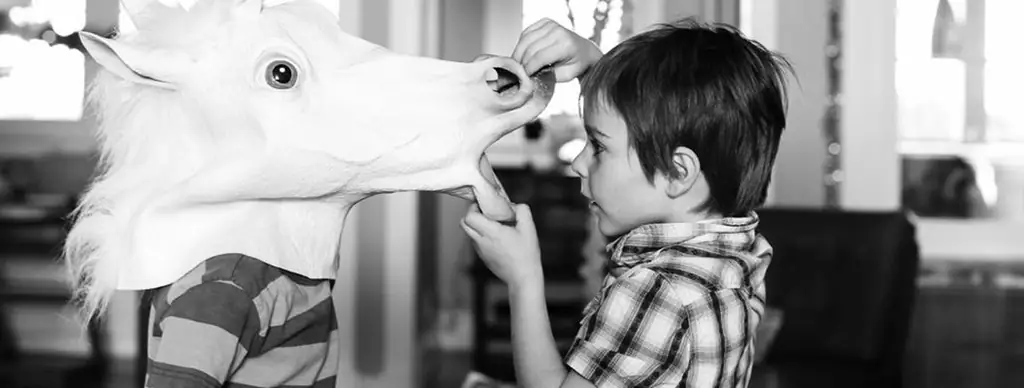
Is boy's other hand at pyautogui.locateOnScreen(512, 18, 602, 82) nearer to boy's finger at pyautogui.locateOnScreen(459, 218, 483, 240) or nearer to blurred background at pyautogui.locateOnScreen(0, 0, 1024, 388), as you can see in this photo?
boy's finger at pyautogui.locateOnScreen(459, 218, 483, 240)

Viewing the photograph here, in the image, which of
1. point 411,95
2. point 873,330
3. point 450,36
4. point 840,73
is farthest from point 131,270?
point 450,36

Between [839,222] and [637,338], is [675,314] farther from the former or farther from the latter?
[839,222]

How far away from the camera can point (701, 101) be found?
891mm

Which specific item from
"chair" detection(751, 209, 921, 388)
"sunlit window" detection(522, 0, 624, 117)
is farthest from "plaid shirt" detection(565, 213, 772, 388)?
"sunlit window" detection(522, 0, 624, 117)

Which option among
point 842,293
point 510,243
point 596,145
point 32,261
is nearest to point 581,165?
point 596,145

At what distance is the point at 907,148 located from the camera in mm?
3000

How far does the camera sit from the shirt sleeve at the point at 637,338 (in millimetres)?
861

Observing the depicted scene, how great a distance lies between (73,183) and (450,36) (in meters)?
1.68

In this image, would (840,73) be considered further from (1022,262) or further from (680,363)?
(680,363)

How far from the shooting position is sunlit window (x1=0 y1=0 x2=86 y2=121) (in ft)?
13.2

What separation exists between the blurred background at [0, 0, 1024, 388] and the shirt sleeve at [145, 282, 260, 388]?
1506 millimetres

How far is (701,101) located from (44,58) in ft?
12.4

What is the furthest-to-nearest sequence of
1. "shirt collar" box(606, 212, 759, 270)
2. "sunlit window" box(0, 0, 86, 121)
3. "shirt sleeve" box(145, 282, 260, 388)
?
"sunlit window" box(0, 0, 86, 121), "shirt collar" box(606, 212, 759, 270), "shirt sleeve" box(145, 282, 260, 388)

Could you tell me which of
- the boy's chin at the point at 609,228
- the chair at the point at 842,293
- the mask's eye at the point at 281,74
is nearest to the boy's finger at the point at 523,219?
the boy's chin at the point at 609,228
